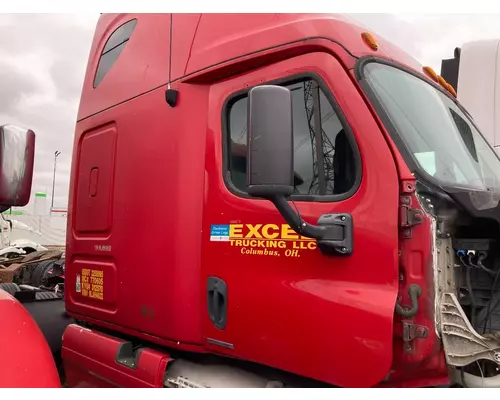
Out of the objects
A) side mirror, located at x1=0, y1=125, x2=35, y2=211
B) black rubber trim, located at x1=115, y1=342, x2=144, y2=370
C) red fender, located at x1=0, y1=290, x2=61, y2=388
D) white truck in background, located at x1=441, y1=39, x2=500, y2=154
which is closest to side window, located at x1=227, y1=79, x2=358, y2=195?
side mirror, located at x1=0, y1=125, x2=35, y2=211

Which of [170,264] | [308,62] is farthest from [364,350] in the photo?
[308,62]

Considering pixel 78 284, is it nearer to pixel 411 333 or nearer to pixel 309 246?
pixel 309 246

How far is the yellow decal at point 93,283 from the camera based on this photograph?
3.29 m

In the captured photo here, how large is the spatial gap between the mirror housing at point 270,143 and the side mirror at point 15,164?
106 centimetres

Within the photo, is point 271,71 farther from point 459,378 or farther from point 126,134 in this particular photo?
point 459,378

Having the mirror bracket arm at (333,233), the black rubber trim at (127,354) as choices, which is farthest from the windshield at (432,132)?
the black rubber trim at (127,354)

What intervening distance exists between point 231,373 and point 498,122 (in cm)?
424

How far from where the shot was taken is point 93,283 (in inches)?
133

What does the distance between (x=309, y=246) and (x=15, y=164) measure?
1.39 m

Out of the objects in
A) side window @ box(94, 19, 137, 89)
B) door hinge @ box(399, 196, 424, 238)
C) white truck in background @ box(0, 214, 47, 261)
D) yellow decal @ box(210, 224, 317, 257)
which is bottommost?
white truck in background @ box(0, 214, 47, 261)

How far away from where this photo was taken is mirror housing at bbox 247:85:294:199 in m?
1.86

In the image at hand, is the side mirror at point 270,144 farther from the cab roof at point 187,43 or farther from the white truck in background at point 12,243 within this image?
the white truck in background at point 12,243

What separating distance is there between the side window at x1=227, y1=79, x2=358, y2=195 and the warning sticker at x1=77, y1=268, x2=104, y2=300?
144 centimetres

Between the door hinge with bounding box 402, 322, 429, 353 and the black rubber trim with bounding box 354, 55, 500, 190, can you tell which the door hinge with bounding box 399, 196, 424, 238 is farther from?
the door hinge with bounding box 402, 322, 429, 353
